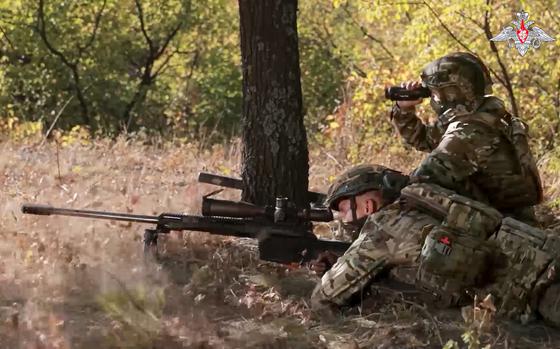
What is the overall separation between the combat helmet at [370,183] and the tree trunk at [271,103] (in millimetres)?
1440

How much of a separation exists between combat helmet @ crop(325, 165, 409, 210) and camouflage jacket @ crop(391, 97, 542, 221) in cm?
32

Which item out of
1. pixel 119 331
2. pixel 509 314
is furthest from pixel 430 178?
pixel 119 331

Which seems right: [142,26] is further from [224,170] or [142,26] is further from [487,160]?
[487,160]

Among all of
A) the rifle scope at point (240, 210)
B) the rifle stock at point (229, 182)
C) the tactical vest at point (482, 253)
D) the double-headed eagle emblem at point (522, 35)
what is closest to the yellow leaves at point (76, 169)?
the rifle stock at point (229, 182)

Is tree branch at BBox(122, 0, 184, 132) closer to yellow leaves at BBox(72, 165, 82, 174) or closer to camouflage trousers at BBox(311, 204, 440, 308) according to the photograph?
yellow leaves at BBox(72, 165, 82, 174)

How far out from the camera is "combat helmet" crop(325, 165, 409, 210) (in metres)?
5.12

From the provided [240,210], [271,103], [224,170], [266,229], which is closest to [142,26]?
[224,170]

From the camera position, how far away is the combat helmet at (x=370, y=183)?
16.8 feet

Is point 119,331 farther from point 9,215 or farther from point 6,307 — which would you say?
point 9,215

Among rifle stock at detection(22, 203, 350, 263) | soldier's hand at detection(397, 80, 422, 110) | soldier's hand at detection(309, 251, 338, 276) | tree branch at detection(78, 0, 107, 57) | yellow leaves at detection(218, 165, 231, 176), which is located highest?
tree branch at detection(78, 0, 107, 57)

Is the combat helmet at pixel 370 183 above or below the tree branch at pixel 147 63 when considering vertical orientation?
below

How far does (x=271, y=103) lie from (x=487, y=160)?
2.12 m

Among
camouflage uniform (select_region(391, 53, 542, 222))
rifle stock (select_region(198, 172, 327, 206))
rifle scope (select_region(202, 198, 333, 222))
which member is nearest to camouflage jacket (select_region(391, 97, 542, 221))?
camouflage uniform (select_region(391, 53, 542, 222))

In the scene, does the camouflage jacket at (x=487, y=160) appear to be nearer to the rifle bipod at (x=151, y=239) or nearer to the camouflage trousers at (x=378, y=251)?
the camouflage trousers at (x=378, y=251)
